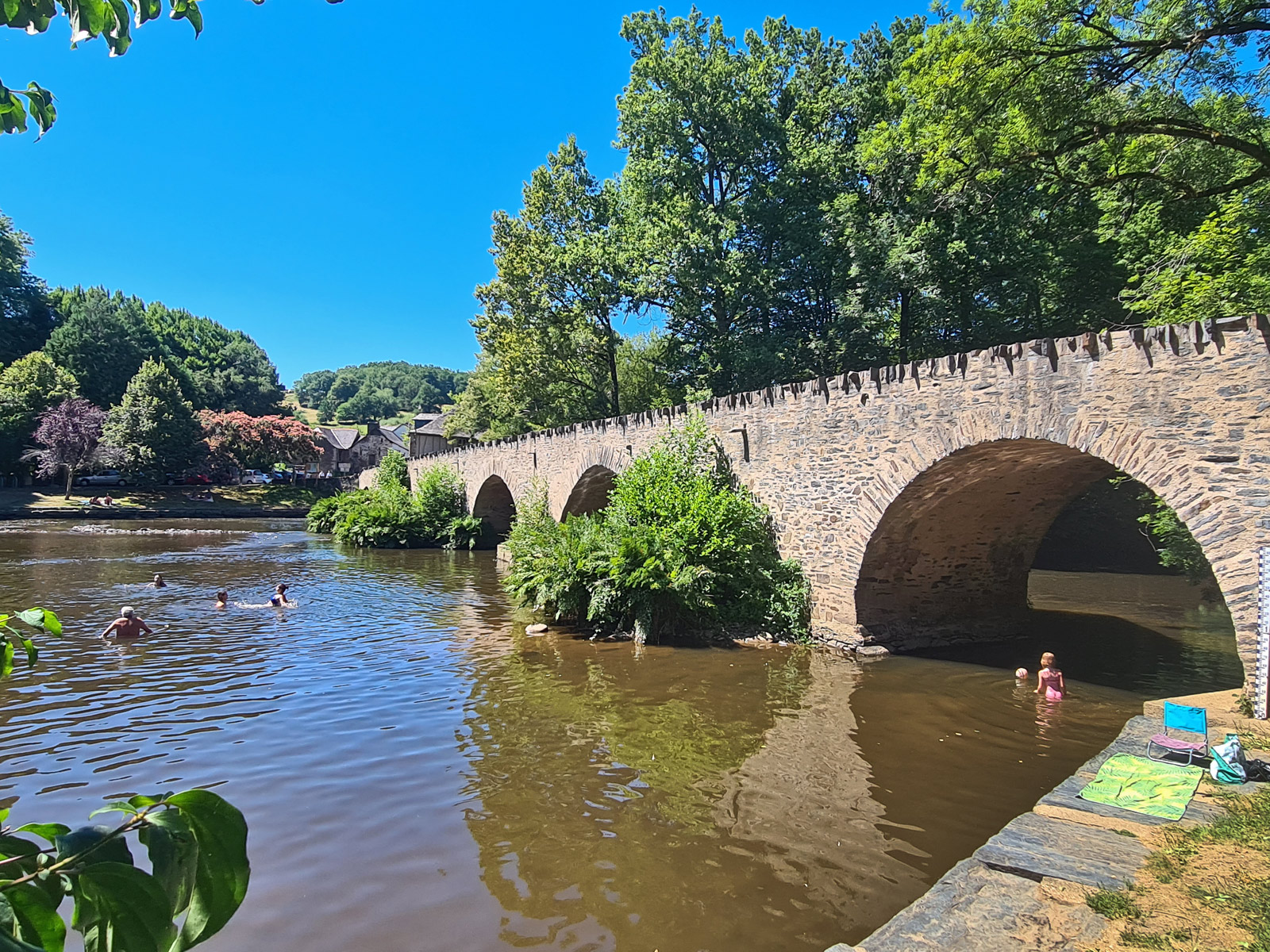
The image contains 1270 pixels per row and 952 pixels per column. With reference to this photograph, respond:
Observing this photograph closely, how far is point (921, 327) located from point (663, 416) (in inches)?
450

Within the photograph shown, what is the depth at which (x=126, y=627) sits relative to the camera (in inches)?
470

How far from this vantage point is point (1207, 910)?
346 cm

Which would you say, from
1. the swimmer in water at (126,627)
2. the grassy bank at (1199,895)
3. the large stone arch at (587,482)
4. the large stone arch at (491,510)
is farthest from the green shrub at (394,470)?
the grassy bank at (1199,895)

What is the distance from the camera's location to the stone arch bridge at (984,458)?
7152mm

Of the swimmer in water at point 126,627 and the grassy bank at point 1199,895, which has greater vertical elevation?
the grassy bank at point 1199,895

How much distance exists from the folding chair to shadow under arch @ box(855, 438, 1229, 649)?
12.9ft

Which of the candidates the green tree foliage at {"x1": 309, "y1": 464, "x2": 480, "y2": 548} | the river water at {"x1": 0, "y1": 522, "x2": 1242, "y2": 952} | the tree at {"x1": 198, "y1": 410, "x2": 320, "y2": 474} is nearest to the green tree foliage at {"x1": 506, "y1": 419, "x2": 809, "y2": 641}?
the river water at {"x1": 0, "y1": 522, "x2": 1242, "y2": 952}

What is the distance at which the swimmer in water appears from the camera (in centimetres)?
1188

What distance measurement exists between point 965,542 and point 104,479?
58469mm

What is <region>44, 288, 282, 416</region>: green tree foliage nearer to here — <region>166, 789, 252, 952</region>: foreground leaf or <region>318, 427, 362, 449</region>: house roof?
<region>318, 427, 362, 449</region>: house roof

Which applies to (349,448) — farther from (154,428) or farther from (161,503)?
(161,503)

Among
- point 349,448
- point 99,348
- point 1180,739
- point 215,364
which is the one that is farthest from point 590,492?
point 215,364

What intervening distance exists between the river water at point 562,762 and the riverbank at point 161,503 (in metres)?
34.8

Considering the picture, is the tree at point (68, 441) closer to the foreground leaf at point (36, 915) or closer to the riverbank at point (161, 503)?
the riverbank at point (161, 503)
